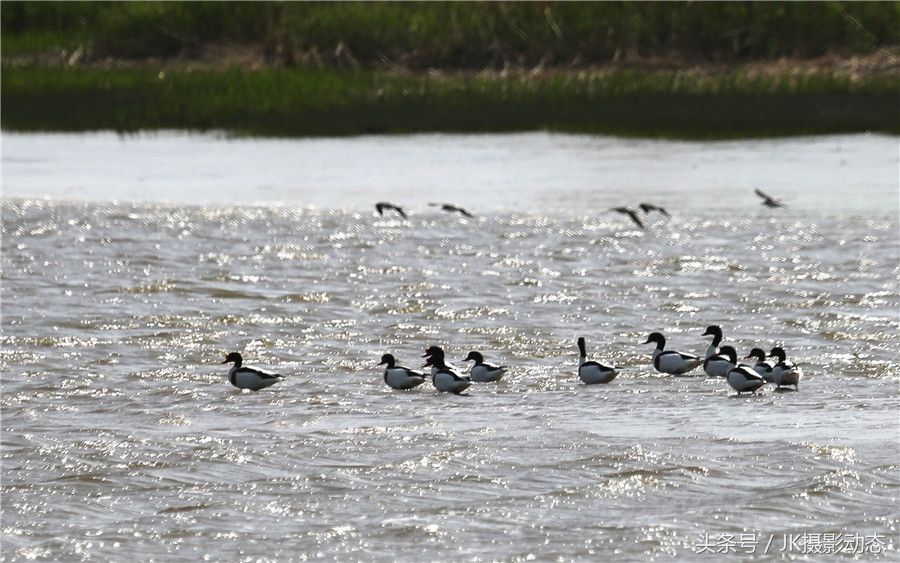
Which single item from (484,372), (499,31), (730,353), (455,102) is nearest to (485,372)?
(484,372)

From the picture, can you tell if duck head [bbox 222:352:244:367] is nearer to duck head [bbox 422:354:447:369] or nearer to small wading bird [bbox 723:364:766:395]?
duck head [bbox 422:354:447:369]

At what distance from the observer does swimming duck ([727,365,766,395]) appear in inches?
438

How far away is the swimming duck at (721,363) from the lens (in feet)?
38.0

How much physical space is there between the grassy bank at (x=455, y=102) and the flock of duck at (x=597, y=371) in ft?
49.2

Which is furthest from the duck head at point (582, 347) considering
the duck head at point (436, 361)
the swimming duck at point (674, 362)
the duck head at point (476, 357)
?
the duck head at point (436, 361)

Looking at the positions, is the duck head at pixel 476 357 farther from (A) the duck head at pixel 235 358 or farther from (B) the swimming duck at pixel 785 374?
(B) the swimming duck at pixel 785 374

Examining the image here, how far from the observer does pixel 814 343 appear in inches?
513

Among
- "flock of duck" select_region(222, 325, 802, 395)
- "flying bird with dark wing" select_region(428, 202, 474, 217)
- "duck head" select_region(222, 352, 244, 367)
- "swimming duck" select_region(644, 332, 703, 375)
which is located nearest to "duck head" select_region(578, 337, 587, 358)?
"flock of duck" select_region(222, 325, 802, 395)

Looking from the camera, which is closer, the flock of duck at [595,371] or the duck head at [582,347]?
the flock of duck at [595,371]

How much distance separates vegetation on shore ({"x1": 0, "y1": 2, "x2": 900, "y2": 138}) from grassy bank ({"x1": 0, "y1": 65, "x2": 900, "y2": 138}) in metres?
0.04

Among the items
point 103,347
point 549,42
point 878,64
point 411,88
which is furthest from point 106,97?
point 103,347

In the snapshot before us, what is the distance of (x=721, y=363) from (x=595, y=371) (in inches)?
34.6

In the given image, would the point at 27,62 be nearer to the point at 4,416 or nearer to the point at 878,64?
the point at 878,64

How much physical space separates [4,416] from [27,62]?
2457 cm
